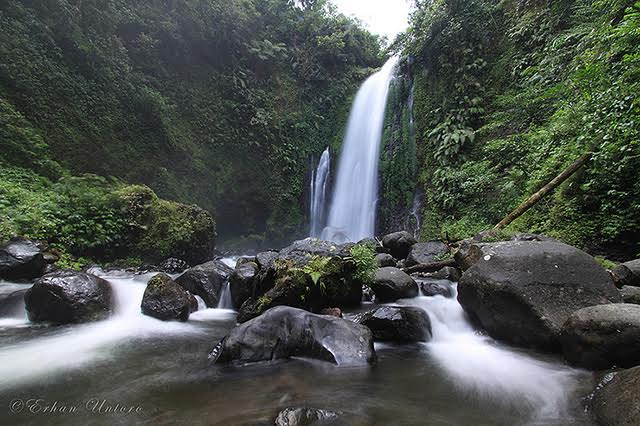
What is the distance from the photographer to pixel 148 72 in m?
13.6

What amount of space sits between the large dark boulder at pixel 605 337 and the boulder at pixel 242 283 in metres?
4.79

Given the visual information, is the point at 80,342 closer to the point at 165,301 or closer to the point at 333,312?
the point at 165,301

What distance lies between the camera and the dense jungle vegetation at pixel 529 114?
545 cm

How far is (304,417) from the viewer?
2529 mm

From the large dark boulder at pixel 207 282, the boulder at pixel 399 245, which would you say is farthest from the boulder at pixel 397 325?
the boulder at pixel 399 245

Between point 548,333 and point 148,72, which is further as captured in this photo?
point 148,72

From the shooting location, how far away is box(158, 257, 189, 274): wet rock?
29.5ft

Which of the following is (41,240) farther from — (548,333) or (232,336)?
(548,333)

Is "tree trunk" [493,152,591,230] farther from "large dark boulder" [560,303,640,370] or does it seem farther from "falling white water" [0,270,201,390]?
"falling white water" [0,270,201,390]

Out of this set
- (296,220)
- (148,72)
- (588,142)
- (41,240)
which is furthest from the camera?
(296,220)

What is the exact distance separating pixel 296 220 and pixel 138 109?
324 inches

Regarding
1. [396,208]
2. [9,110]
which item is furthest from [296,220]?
[9,110]

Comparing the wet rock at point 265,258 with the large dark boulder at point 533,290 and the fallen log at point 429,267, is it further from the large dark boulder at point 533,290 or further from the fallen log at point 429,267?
the large dark boulder at point 533,290

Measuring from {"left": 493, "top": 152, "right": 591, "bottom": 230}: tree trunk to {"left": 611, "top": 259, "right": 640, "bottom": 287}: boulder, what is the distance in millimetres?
2595
